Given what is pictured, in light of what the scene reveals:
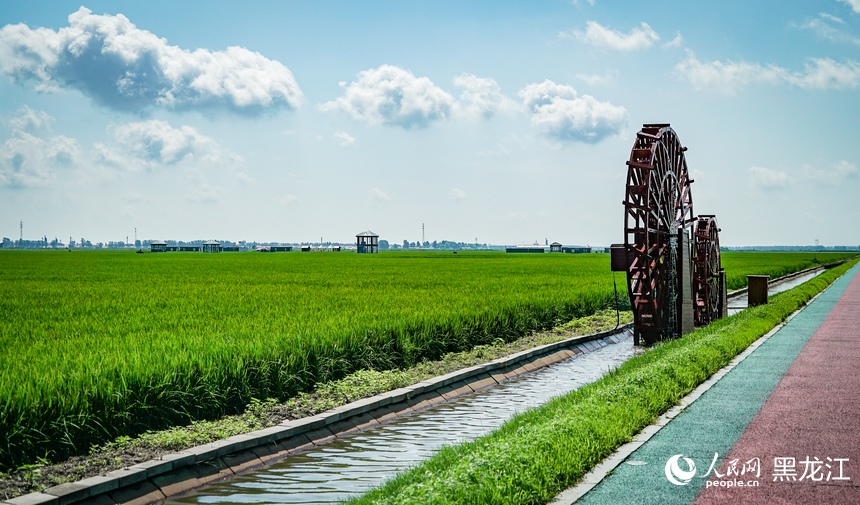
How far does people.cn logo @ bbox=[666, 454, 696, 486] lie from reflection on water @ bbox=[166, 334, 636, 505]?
3.00m

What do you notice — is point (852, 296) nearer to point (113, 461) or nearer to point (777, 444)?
point (777, 444)

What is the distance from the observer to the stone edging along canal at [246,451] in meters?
7.86

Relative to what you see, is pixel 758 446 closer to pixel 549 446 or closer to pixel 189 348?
pixel 549 446

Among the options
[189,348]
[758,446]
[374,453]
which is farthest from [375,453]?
[758,446]

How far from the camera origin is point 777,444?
29.0 ft

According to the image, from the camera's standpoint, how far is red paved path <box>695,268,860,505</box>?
716 cm

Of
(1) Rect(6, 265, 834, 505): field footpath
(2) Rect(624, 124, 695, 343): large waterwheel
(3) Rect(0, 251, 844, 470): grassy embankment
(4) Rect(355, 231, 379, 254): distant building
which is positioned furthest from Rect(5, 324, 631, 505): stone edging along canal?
(4) Rect(355, 231, 379, 254): distant building

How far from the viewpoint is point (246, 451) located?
968 centimetres

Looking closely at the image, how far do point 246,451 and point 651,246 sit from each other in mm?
16178

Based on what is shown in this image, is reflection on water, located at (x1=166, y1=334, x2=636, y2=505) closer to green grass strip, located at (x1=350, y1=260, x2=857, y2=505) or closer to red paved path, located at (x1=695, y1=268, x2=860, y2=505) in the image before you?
green grass strip, located at (x1=350, y1=260, x2=857, y2=505)

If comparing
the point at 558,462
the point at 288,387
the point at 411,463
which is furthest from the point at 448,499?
the point at 288,387

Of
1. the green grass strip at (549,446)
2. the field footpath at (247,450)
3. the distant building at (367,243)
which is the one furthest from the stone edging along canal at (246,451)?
the distant building at (367,243)

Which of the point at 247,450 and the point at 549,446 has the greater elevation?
the point at 549,446

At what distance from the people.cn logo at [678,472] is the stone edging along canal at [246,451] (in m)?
4.45
